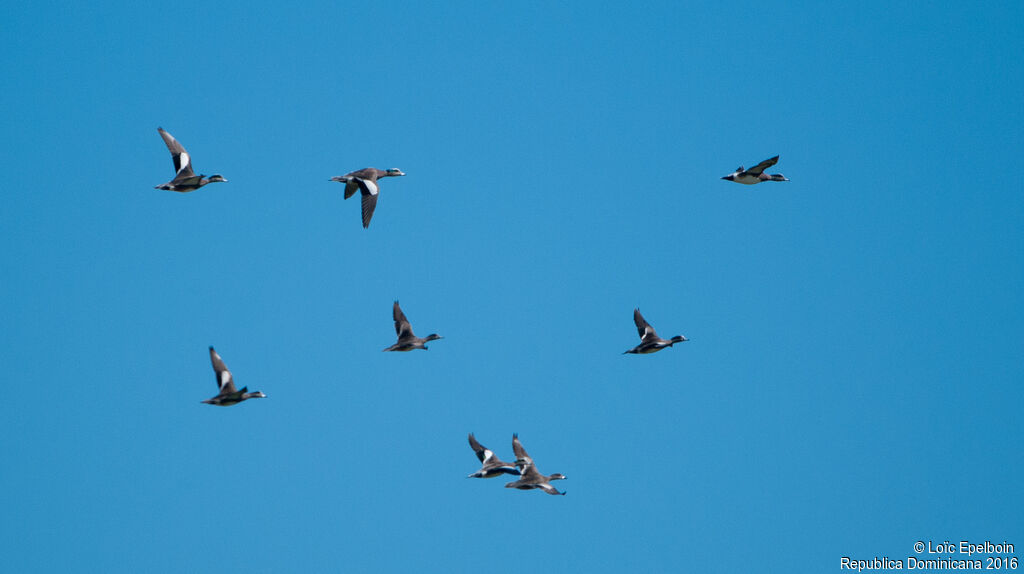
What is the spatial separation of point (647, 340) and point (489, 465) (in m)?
7.40

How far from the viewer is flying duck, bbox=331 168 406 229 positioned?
43828 millimetres

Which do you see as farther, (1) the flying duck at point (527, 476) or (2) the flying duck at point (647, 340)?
(2) the flying duck at point (647, 340)

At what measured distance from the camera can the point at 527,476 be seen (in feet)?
147

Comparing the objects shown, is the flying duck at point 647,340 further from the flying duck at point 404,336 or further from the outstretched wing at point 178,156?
the outstretched wing at point 178,156

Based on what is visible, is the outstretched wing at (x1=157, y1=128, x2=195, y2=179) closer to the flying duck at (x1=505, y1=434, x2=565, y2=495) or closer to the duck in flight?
the duck in flight

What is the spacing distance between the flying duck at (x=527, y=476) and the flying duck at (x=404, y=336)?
5024 millimetres

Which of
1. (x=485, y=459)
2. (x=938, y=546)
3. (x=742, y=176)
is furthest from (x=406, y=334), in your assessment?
(x=938, y=546)

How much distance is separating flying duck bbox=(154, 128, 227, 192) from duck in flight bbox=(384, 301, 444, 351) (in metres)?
8.18

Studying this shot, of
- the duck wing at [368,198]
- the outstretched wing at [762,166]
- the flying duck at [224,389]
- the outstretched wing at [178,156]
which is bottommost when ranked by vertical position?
the flying duck at [224,389]

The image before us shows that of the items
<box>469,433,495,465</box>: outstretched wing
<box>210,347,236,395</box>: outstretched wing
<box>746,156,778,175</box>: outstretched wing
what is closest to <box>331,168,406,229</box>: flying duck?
<box>210,347,236,395</box>: outstretched wing

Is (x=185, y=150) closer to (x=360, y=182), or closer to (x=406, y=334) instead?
(x=360, y=182)

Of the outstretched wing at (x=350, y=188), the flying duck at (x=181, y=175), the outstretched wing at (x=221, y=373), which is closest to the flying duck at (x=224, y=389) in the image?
the outstretched wing at (x=221, y=373)

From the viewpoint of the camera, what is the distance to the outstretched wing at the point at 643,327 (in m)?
47.4

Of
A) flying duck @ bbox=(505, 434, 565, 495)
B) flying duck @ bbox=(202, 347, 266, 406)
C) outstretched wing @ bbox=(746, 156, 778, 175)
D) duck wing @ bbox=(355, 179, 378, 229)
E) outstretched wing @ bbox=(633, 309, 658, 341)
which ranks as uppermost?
outstretched wing @ bbox=(746, 156, 778, 175)
